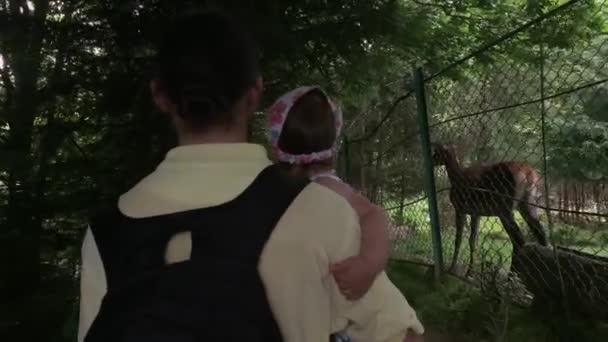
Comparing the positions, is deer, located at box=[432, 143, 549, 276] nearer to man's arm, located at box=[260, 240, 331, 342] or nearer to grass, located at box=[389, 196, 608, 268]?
grass, located at box=[389, 196, 608, 268]

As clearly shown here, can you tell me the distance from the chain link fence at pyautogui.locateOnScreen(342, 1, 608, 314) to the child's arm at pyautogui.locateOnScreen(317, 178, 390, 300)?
1.91 m

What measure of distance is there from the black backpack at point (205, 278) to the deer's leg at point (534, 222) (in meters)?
3.19

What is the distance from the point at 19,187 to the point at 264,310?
1.87 m

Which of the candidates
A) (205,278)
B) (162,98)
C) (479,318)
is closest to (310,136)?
(162,98)

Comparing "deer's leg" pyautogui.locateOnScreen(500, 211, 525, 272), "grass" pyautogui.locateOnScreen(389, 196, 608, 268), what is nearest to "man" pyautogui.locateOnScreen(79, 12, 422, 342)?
"grass" pyautogui.locateOnScreen(389, 196, 608, 268)

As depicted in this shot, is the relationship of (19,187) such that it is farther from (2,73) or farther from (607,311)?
(607,311)

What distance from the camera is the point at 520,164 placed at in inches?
156

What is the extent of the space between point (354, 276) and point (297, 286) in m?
0.16

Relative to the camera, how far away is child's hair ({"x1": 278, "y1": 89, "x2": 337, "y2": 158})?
1640mm

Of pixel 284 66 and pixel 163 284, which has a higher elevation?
pixel 284 66

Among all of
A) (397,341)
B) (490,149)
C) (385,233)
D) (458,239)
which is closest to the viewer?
(397,341)

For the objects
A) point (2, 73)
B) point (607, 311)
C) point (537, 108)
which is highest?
point (2, 73)

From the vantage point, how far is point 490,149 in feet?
14.2

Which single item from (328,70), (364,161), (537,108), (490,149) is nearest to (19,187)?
(328,70)
